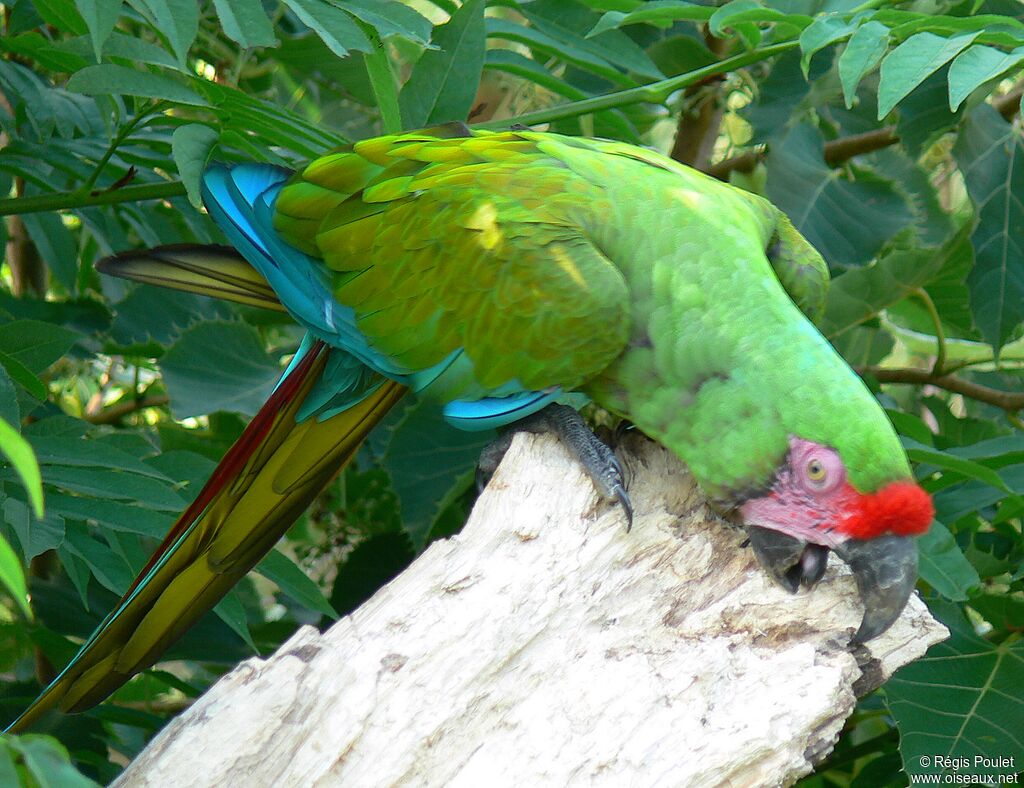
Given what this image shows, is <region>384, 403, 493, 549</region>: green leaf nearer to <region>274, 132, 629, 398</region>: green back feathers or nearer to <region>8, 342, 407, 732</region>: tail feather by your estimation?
<region>8, 342, 407, 732</region>: tail feather

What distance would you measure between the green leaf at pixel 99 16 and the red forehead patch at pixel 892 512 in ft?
2.62

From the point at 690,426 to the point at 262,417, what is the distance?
556 millimetres

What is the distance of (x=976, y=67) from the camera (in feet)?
3.45

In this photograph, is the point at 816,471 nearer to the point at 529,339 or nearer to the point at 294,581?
the point at 529,339

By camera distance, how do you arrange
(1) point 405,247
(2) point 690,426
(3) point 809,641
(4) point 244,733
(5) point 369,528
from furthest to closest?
(5) point 369,528 → (1) point 405,247 → (2) point 690,426 → (3) point 809,641 → (4) point 244,733

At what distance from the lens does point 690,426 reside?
1155 millimetres

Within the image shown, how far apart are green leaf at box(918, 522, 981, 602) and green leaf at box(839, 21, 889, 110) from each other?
56 centimetres

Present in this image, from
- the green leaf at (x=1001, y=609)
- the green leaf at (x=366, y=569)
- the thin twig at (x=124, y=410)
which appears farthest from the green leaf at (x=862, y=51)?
the thin twig at (x=124, y=410)

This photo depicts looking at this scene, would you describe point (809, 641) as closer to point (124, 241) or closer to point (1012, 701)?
point (1012, 701)

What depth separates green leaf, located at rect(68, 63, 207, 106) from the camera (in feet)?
3.42

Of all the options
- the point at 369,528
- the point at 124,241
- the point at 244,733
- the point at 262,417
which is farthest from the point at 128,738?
the point at 244,733

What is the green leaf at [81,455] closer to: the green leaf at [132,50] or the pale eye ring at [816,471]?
the green leaf at [132,50]

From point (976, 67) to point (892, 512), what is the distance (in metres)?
0.45

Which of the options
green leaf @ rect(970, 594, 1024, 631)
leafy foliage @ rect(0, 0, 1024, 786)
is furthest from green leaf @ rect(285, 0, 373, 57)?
green leaf @ rect(970, 594, 1024, 631)
